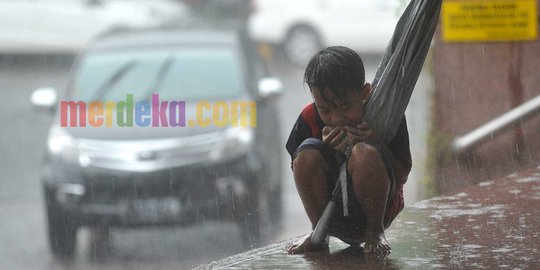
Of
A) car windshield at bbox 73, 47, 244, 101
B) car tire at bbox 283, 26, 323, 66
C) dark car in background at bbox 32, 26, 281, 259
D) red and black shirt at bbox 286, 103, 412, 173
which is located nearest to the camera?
red and black shirt at bbox 286, 103, 412, 173

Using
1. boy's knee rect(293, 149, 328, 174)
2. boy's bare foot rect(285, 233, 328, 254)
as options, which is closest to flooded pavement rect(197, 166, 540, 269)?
boy's bare foot rect(285, 233, 328, 254)

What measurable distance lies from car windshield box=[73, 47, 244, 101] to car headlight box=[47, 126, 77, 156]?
655 millimetres

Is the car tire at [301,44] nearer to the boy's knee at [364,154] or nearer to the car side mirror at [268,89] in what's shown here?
the car side mirror at [268,89]

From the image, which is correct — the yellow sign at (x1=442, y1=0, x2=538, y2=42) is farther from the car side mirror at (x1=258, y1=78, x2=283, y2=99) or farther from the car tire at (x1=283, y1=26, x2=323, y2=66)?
the car tire at (x1=283, y1=26, x2=323, y2=66)

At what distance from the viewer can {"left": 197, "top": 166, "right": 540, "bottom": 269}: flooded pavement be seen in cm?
382

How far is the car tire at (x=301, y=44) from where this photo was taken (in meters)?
18.8

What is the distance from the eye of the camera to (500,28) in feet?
27.0

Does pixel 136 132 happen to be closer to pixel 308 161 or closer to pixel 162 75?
pixel 162 75

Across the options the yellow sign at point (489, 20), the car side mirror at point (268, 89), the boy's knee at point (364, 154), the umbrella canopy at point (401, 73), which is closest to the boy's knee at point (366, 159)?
the boy's knee at point (364, 154)

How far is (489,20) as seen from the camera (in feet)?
27.2

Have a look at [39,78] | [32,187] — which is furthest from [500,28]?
[39,78]

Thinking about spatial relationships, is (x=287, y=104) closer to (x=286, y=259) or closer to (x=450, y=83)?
(x=450, y=83)

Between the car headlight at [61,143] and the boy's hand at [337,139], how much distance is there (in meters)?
5.80

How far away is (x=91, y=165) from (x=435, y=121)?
115 inches
